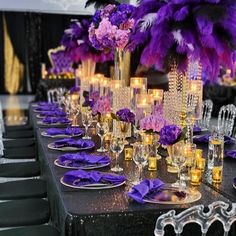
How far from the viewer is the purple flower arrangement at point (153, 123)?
2266 mm

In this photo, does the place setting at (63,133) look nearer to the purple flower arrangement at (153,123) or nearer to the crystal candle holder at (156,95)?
the crystal candle holder at (156,95)

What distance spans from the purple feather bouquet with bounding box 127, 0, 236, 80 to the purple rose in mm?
396

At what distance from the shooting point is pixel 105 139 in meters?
2.86

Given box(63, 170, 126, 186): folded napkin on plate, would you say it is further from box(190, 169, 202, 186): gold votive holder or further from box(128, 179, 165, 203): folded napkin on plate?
box(190, 169, 202, 186): gold votive holder


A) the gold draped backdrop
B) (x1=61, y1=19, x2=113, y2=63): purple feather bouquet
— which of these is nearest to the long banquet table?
(x1=61, y1=19, x2=113, y2=63): purple feather bouquet

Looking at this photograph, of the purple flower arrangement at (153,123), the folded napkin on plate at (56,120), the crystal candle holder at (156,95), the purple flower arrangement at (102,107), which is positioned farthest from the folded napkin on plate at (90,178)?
the folded napkin on plate at (56,120)

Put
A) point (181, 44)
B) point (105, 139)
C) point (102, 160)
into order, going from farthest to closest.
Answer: point (105, 139), point (102, 160), point (181, 44)

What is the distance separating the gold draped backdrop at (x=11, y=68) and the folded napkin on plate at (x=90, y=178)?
11.9 meters

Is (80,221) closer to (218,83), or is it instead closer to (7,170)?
(7,170)

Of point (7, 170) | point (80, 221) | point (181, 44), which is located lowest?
point (7, 170)

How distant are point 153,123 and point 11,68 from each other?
11.8 meters

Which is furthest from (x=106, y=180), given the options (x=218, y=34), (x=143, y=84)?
(x=143, y=84)

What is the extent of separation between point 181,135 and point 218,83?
6905 mm

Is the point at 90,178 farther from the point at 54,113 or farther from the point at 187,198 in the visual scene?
the point at 54,113
